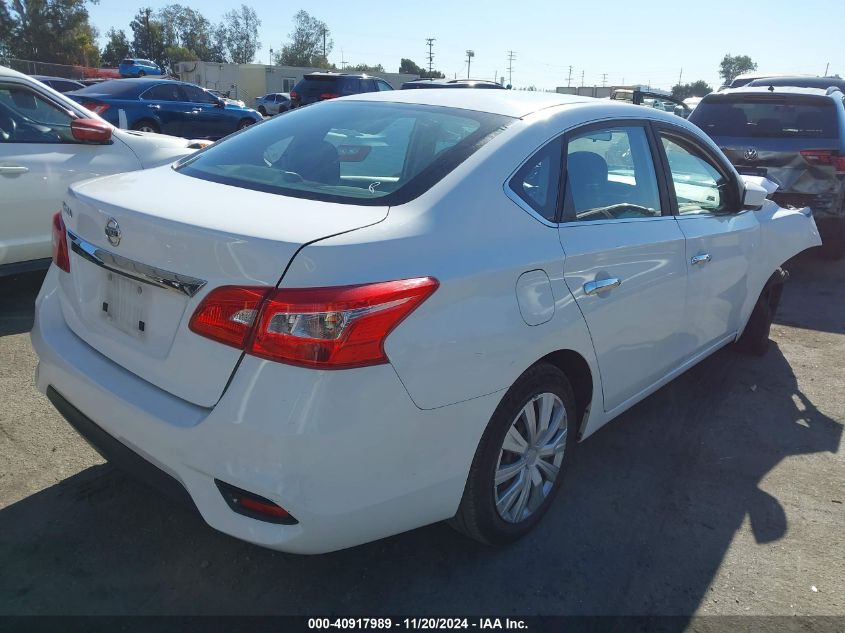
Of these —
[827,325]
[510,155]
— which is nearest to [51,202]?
[510,155]

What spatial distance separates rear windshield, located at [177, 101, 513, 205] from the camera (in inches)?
96.1

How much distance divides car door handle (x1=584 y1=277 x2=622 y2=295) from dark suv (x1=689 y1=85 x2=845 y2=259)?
4.64 m

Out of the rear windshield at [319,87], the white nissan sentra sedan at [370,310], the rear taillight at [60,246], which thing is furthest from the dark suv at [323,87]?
the rear taillight at [60,246]

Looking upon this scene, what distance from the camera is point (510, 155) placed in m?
2.53

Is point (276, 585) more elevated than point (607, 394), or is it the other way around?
point (607, 394)

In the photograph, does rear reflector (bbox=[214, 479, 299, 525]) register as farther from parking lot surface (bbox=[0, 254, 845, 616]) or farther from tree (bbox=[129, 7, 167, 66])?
tree (bbox=[129, 7, 167, 66])

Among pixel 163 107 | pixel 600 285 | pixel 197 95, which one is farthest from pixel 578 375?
pixel 197 95

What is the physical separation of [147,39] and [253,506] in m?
95.2

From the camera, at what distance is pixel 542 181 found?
8.76 feet

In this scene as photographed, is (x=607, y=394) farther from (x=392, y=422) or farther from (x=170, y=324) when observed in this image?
(x=170, y=324)

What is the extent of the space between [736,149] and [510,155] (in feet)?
18.6

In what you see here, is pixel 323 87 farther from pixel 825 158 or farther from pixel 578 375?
pixel 578 375

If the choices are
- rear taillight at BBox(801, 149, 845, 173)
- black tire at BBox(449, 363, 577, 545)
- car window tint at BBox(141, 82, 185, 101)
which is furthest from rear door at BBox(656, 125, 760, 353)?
car window tint at BBox(141, 82, 185, 101)

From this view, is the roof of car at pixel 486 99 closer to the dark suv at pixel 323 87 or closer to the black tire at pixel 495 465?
the black tire at pixel 495 465
